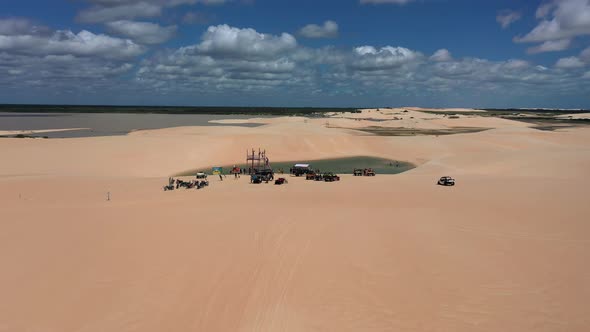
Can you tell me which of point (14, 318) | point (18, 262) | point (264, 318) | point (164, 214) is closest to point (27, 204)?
point (164, 214)

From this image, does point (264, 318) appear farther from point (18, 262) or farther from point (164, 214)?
point (164, 214)

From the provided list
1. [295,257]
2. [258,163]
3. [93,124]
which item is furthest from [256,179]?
[93,124]

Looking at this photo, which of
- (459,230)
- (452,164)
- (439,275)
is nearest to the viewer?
(439,275)

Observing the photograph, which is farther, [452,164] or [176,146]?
[176,146]

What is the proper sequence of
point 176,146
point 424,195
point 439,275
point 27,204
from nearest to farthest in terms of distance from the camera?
point 439,275 → point 27,204 → point 424,195 → point 176,146

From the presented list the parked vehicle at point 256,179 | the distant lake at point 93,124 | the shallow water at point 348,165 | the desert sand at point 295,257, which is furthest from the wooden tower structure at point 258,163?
the distant lake at point 93,124

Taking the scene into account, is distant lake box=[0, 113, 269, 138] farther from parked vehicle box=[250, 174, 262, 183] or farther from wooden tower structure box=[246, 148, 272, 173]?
parked vehicle box=[250, 174, 262, 183]
